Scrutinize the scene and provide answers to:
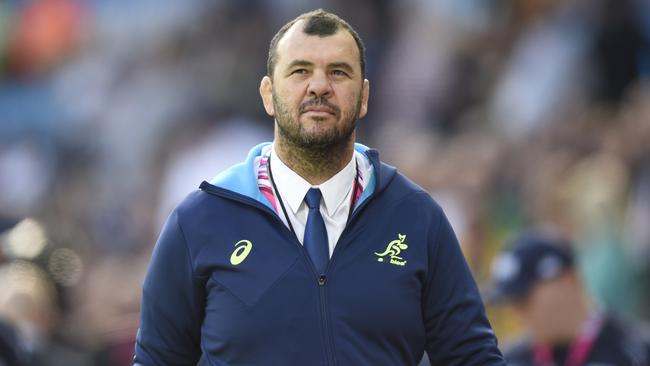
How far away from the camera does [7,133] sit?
1600 centimetres

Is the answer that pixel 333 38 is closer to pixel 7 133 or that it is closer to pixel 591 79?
pixel 591 79

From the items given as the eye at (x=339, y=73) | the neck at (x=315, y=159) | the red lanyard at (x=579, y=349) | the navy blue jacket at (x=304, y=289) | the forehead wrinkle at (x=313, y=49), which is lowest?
the red lanyard at (x=579, y=349)

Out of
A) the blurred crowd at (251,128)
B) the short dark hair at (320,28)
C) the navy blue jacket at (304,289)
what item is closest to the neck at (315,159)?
the navy blue jacket at (304,289)

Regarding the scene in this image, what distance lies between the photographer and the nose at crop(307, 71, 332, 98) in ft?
14.2

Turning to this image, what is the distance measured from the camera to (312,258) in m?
4.34

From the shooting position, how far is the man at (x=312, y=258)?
4273 mm

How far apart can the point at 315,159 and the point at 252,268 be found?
38cm

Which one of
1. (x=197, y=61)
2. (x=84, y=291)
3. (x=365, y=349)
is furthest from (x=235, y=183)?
(x=197, y=61)

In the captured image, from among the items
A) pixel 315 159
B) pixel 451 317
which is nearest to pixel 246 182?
pixel 315 159

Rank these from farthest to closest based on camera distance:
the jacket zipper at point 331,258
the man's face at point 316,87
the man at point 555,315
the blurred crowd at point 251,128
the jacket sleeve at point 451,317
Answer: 1. the blurred crowd at point 251,128
2. the man at point 555,315
3. the jacket sleeve at point 451,317
4. the man's face at point 316,87
5. the jacket zipper at point 331,258

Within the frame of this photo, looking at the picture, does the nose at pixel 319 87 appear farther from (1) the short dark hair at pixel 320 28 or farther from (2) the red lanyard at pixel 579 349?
(2) the red lanyard at pixel 579 349

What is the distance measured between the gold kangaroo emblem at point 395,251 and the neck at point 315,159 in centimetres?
28

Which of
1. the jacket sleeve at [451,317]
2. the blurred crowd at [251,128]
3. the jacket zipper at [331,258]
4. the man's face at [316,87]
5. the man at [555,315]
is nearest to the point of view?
the jacket zipper at [331,258]

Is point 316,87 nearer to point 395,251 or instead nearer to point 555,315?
point 395,251
